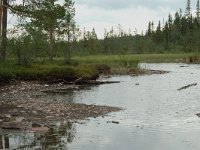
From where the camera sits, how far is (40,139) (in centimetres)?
1503

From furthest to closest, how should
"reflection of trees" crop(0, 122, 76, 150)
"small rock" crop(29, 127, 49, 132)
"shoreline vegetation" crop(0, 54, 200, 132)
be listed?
1. "shoreline vegetation" crop(0, 54, 200, 132)
2. "small rock" crop(29, 127, 49, 132)
3. "reflection of trees" crop(0, 122, 76, 150)

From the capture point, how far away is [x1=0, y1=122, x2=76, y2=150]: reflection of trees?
1405 centimetres

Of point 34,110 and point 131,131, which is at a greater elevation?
point 34,110

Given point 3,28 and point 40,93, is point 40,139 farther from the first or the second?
point 3,28

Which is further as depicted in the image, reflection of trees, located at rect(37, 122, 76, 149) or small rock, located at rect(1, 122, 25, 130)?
small rock, located at rect(1, 122, 25, 130)

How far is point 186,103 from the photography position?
2655 centimetres

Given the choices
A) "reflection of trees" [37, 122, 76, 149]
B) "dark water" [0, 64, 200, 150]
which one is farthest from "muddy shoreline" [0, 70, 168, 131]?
"dark water" [0, 64, 200, 150]

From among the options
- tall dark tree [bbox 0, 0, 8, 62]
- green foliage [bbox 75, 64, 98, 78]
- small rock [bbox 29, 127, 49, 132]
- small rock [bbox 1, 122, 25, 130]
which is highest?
tall dark tree [bbox 0, 0, 8, 62]

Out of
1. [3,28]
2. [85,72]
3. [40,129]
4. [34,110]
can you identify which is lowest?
[40,129]

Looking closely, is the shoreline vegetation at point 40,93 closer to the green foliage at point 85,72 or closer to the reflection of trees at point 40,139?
the green foliage at point 85,72

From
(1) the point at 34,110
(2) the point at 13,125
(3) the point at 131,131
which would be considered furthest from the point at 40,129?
(1) the point at 34,110

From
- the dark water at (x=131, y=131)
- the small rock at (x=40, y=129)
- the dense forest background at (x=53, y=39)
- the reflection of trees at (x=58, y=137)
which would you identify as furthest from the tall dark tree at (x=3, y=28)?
the small rock at (x=40, y=129)

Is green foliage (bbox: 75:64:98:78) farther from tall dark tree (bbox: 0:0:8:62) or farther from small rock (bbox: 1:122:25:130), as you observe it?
small rock (bbox: 1:122:25:130)

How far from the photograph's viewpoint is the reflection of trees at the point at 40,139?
14047 millimetres
